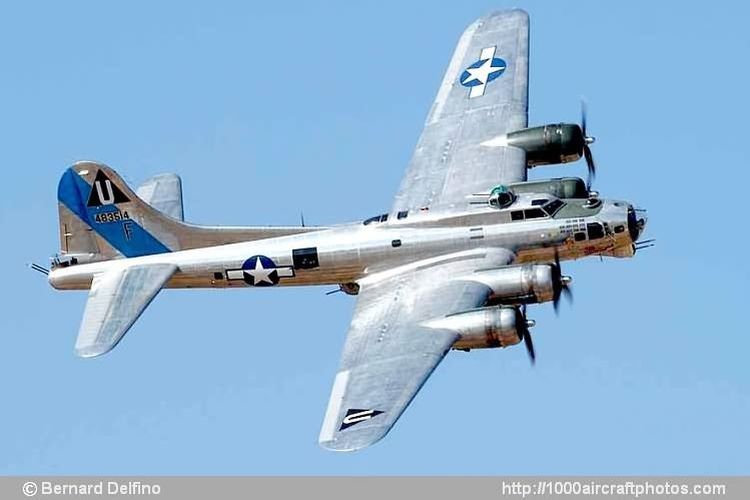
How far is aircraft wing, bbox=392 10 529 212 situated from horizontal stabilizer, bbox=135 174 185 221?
269 inches

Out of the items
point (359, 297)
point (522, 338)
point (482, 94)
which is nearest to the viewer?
point (522, 338)

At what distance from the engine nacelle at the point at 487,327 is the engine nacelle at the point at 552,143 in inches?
343

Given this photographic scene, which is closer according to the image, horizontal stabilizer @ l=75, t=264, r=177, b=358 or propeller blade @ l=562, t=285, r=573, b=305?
horizontal stabilizer @ l=75, t=264, r=177, b=358

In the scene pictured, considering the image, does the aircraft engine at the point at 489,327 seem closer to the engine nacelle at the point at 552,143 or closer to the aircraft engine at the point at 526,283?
the aircraft engine at the point at 526,283

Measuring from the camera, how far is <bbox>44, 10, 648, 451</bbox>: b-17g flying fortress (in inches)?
2219

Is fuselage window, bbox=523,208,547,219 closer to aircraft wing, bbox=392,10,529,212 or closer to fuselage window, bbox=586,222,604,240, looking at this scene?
fuselage window, bbox=586,222,604,240

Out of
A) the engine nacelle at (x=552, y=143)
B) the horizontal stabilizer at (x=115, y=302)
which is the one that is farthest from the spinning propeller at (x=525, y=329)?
the horizontal stabilizer at (x=115, y=302)

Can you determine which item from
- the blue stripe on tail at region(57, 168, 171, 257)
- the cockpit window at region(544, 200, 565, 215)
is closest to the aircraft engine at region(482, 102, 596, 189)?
the cockpit window at region(544, 200, 565, 215)

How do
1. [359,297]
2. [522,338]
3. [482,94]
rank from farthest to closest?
[482,94], [359,297], [522,338]

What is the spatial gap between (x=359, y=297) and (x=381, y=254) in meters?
1.51

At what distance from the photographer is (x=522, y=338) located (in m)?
55.4

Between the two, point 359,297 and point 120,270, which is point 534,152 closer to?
point 359,297

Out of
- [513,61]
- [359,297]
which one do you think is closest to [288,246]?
[359,297]

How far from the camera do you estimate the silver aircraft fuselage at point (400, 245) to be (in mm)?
59219
